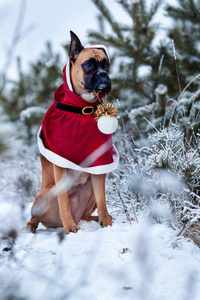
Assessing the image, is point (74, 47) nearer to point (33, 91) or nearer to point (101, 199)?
point (101, 199)

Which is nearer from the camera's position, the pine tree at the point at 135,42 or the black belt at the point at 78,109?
the black belt at the point at 78,109

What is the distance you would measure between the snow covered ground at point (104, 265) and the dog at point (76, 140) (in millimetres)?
263

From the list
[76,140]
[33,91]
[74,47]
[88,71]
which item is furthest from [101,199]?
[33,91]

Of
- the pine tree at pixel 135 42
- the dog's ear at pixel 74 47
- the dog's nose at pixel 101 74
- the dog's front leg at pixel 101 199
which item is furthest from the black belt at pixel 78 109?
the pine tree at pixel 135 42

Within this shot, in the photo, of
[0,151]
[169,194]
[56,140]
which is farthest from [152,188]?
[0,151]

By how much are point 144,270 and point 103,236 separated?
490 millimetres

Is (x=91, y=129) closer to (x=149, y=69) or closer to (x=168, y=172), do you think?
(x=168, y=172)

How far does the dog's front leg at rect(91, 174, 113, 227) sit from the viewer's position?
7.38ft

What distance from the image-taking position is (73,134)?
217 cm

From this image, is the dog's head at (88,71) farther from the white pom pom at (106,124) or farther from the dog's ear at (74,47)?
the white pom pom at (106,124)

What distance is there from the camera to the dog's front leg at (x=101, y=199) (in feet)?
7.38

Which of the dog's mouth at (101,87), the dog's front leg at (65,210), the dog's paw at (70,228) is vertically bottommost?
the dog's paw at (70,228)

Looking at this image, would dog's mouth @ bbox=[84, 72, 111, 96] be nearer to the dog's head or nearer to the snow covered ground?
the dog's head

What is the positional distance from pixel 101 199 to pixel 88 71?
3.02ft
